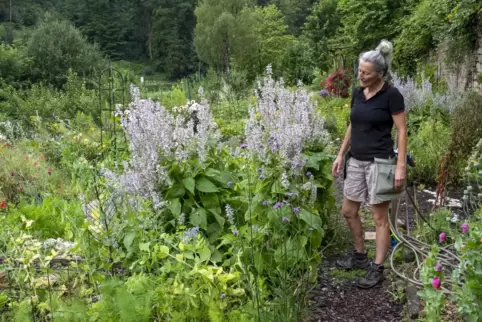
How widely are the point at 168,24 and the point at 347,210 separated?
5283cm

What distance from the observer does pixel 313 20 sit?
92.4 feet

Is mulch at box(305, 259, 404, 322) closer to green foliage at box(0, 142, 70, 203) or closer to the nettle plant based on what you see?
the nettle plant

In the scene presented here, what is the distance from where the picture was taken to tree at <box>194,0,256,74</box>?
34.9m

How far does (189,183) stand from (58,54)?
2127 centimetres

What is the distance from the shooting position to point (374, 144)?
3160mm

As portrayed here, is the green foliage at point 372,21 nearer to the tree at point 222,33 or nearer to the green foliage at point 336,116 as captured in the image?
the green foliage at point 336,116

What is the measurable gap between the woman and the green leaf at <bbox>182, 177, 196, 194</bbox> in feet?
3.59

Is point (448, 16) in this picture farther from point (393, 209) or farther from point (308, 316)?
point (308, 316)

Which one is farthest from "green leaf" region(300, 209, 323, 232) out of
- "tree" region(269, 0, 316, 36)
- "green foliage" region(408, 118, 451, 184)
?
"tree" region(269, 0, 316, 36)

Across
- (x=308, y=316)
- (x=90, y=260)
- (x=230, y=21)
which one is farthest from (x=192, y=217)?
(x=230, y=21)

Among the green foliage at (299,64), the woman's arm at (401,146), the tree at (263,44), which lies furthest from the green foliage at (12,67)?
the woman's arm at (401,146)

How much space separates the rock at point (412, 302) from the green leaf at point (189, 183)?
1500mm

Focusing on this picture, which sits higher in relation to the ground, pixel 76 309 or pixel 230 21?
pixel 230 21

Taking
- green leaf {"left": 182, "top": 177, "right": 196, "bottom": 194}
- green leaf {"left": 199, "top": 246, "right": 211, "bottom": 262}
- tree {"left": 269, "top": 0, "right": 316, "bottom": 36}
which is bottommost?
green leaf {"left": 199, "top": 246, "right": 211, "bottom": 262}
